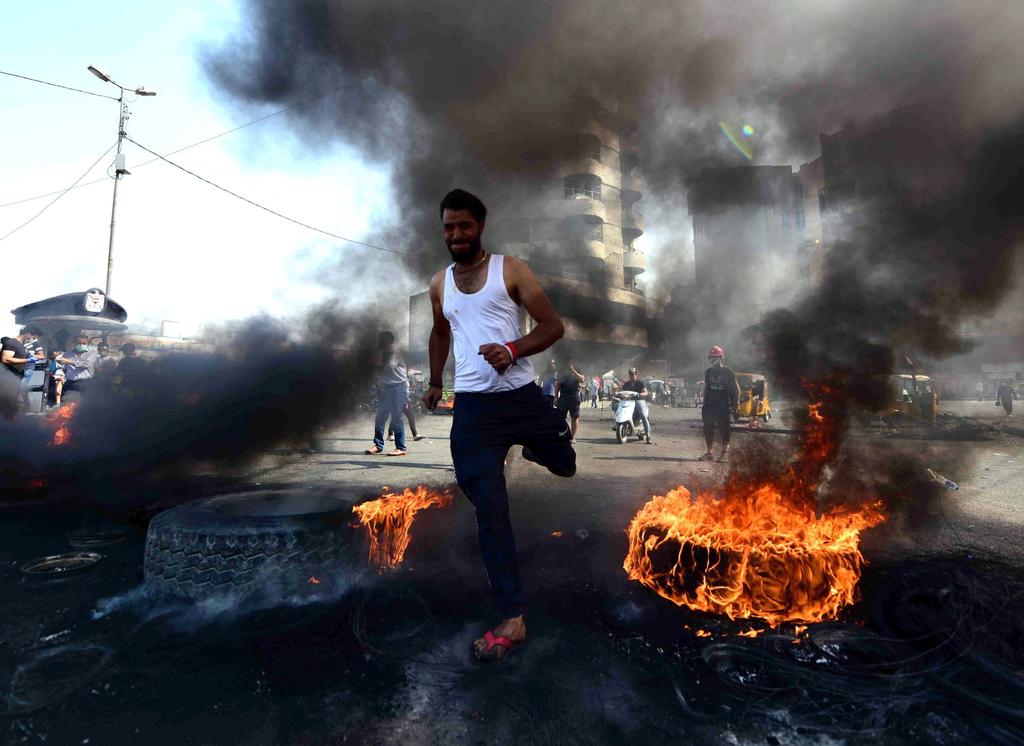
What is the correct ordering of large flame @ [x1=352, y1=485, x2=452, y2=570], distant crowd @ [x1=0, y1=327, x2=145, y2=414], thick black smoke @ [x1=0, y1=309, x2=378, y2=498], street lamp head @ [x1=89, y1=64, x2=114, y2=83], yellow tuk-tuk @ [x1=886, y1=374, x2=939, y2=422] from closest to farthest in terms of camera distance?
1. large flame @ [x1=352, y1=485, x2=452, y2=570]
2. thick black smoke @ [x1=0, y1=309, x2=378, y2=498]
3. distant crowd @ [x1=0, y1=327, x2=145, y2=414]
4. yellow tuk-tuk @ [x1=886, y1=374, x2=939, y2=422]
5. street lamp head @ [x1=89, y1=64, x2=114, y2=83]

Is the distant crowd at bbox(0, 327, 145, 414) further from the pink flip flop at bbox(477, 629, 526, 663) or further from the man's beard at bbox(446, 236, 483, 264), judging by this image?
the pink flip flop at bbox(477, 629, 526, 663)

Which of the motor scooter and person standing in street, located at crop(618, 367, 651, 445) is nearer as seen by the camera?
person standing in street, located at crop(618, 367, 651, 445)

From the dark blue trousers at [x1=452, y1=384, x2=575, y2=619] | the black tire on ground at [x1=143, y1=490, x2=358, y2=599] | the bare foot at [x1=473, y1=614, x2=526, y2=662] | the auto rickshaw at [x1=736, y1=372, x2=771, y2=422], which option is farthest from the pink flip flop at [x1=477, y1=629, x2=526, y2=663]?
the auto rickshaw at [x1=736, y1=372, x2=771, y2=422]

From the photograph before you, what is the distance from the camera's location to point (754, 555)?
251 centimetres

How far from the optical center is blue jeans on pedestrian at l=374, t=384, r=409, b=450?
7.77 metres

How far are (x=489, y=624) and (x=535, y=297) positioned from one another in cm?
151

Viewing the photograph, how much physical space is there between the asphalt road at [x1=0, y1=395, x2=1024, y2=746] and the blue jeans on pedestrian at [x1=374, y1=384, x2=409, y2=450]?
14.5 ft

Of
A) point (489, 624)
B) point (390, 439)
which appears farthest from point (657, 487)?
point (390, 439)

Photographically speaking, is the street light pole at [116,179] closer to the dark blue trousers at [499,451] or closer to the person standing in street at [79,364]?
the person standing in street at [79,364]

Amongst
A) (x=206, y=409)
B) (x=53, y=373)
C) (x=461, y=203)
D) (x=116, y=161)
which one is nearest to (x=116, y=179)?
(x=116, y=161)

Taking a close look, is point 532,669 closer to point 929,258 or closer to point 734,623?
point 734,623

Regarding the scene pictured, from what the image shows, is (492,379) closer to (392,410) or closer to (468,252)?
(468,252)

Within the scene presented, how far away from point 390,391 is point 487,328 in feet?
18.7

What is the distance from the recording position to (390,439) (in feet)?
32.9
